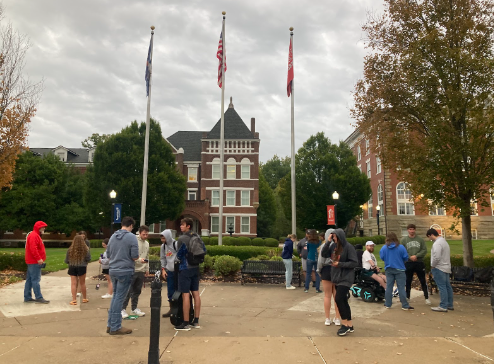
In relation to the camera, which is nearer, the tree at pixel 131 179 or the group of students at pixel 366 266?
the group of students at pixel 366 266

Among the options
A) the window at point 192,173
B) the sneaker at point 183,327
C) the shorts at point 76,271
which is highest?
the window at point 192,173

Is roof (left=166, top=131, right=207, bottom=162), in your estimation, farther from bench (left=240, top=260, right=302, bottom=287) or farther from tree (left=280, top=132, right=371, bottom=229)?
bench (left=240, top=260, right=302, bottom=287)

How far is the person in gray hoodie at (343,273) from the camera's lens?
6.50 m

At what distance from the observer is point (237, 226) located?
41250 millimetres

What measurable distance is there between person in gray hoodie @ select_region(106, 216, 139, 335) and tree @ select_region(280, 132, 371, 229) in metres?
33.6

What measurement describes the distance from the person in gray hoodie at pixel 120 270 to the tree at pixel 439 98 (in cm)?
932

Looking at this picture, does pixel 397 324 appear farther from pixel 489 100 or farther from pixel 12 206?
pixel 12 206

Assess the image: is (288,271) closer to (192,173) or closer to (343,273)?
(343,273)

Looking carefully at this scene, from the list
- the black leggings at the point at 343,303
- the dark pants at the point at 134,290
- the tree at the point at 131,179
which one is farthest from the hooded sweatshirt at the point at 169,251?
the tree at the point at 131,179

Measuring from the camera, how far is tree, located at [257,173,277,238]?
5506cm

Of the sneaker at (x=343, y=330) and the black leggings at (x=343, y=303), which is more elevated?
the black leggings at (x=343, y=303)

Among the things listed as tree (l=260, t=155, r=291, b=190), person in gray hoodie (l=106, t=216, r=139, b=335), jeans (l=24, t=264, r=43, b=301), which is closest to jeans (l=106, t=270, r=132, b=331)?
person in gray hoodie (l=106, t=216, r=139, b=335)

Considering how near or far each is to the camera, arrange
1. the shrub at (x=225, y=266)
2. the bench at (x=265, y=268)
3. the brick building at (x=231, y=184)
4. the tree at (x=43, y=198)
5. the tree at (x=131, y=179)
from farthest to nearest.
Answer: the brick building at (x=231, y=184), the tree at (x=43, y=198), the tree at (x=131, y=179), the shrub at (x=225, y=266), the bench at (x=265, y=268)

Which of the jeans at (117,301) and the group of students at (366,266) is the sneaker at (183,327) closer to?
the jeans at (117,301)
